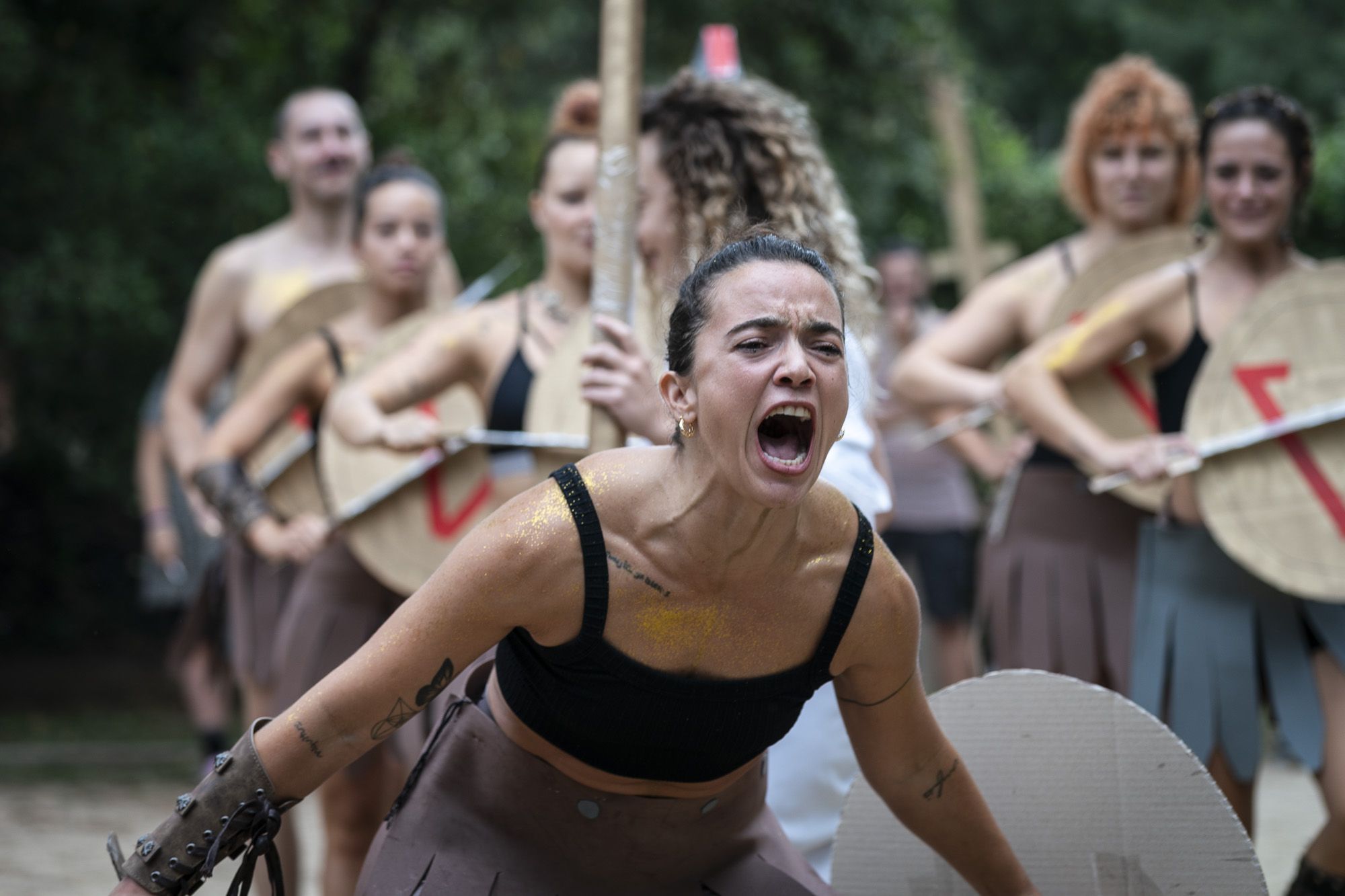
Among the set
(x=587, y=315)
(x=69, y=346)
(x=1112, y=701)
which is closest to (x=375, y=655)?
(x=1112, y=701)

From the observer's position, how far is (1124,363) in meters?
4.64

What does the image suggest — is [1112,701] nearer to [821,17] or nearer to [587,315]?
[587,315]

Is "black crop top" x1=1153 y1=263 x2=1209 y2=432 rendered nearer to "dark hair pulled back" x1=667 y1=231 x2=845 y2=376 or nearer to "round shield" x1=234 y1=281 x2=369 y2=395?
"dark hair pulled back" x1=667 y1=231 x2=845 y2=376

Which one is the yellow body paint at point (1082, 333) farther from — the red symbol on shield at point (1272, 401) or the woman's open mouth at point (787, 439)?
the woman's open mouth at point (787, 439)

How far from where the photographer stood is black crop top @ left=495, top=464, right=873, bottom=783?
7.98 ft

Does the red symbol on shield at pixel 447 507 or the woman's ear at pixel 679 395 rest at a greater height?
the woman's ear at pixel 679 395

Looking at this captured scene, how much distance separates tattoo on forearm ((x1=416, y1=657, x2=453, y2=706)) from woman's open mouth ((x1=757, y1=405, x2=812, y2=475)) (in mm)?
517

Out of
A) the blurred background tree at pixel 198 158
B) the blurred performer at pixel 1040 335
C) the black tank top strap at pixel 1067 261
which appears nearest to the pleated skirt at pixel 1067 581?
the blurred performer at pixel 1040 335

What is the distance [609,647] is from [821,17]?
8857mm

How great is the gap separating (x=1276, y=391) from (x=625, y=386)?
171cm

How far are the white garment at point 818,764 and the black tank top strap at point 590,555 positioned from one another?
3.27 feet

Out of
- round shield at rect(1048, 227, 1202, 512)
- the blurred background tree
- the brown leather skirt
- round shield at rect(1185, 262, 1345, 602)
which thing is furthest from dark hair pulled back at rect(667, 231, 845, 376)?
the blurred background tree

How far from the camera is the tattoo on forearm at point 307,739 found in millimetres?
2377

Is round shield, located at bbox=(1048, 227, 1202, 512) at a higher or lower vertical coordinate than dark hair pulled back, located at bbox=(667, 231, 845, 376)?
lower
